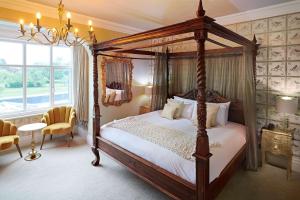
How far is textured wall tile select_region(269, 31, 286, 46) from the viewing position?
10.0ft

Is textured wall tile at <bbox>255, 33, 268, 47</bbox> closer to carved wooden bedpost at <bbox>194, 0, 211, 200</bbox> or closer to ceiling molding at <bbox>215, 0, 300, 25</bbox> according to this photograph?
ceiling molding at <bbox>215, 0, 300, 25</bbox>

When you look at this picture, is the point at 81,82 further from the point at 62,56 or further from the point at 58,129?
the point at 58,129

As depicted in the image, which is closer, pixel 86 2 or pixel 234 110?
pixel 86 2

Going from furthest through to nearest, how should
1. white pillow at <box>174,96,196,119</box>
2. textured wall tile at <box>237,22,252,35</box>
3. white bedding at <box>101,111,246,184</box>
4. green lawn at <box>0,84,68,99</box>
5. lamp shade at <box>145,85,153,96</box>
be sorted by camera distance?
1. lamp shade at <box>145,85,153,96</box>
2. green lawn at <box>0,84,68,99</box>
3. white pillow at <box>174,96,196,119</box>
4. textured wall tile at <box>237,22,252,35</box>
5. white bedding at <box>101,111,246,184</box>

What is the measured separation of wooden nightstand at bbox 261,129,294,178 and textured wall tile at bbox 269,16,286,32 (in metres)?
1.73

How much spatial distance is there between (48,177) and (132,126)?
5.06 feet

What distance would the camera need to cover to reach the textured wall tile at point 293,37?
292cm

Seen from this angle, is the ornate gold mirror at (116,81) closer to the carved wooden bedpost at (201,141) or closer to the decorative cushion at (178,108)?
the decorative cushion at (178,108)

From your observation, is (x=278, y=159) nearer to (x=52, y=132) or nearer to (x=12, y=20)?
(x=52, y=132)

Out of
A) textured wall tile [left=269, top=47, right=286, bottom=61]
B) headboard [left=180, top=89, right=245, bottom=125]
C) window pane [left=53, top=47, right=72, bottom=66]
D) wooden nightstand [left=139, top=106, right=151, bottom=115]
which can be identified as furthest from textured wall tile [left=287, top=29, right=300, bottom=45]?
window pane [left=53, top=47, right=72, bottom=66]

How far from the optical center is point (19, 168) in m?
3.13

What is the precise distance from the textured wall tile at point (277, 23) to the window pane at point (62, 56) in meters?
4.61

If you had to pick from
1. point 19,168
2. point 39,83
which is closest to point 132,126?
point 19,168

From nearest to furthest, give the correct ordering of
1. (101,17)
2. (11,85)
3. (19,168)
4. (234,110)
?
1. (19,168)
2. (234,110)
3. (101,17)
4. (11,85)
